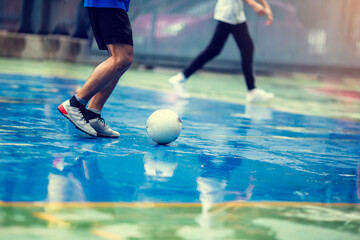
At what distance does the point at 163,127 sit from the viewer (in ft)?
18.3

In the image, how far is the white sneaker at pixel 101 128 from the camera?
5727mm

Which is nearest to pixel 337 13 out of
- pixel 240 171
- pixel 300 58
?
pixel 300 58

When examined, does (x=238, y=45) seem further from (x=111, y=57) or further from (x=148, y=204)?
(x=148, y=204)

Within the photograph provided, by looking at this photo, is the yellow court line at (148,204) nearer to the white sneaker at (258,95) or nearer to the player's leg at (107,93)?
the player's leg at (107,93)

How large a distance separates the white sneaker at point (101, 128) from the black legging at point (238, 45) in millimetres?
4437

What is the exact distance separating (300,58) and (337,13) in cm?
166

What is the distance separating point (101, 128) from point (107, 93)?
12.8 inches

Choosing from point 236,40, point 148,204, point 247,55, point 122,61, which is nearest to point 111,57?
point 122,61

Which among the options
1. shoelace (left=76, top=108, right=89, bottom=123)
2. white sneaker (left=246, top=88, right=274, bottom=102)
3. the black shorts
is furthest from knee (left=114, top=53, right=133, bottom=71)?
white sneaker (left=246, top=88, right=274, bottom=102)

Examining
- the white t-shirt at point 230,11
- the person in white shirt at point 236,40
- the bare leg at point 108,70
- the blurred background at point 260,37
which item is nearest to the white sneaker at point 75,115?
→ the bare leg at point 108,70

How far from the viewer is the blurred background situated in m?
17.3

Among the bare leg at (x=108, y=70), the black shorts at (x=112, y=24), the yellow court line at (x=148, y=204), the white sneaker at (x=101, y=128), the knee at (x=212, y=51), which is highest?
the black shorts at (x=112, y=24)

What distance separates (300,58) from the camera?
57.7ft

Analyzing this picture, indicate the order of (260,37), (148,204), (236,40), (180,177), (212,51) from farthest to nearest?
1. (260,37)
2. (212,51)
3. (236,40)
4. (180,177)
5. (148,204)
